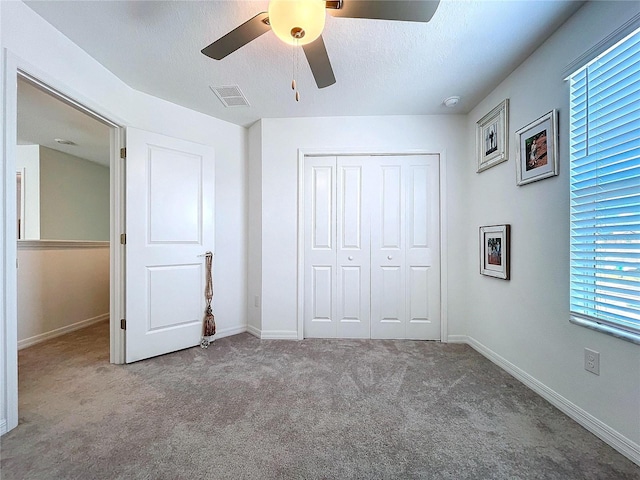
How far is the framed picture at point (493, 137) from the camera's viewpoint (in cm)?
214

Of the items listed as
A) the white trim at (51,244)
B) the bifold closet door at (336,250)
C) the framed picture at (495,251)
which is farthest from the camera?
the bifold closet door at (336,250)

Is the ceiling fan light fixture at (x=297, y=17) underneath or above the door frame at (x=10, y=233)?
above

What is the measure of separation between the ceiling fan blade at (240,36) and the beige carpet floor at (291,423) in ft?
6.79

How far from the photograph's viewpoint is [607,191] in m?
1.38

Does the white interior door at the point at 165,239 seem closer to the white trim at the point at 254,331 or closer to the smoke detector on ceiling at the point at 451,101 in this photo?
the white trim at the point at 254,331

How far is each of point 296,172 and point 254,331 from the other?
187cm

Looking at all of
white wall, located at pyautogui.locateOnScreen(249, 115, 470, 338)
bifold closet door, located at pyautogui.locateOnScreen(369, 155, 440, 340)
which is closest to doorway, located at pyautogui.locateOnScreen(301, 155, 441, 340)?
bifold closet door, located at pyautogui.locateOnScreen(369, 155, 440, 340)

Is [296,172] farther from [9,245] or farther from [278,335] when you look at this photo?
[9,245]

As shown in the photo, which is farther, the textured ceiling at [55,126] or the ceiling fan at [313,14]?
the textured ceiling at [55,126]

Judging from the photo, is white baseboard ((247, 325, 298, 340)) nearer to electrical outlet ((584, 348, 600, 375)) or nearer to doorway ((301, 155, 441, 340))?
doorway ((301, 155, 441, 340))

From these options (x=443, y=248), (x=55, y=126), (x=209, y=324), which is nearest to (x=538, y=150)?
(x=443, y=248)

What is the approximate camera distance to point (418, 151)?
277 centimetres

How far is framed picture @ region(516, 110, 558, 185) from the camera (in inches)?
65.8

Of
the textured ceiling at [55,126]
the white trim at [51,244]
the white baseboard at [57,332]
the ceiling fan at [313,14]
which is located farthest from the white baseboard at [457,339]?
the white trim at [51,244]
